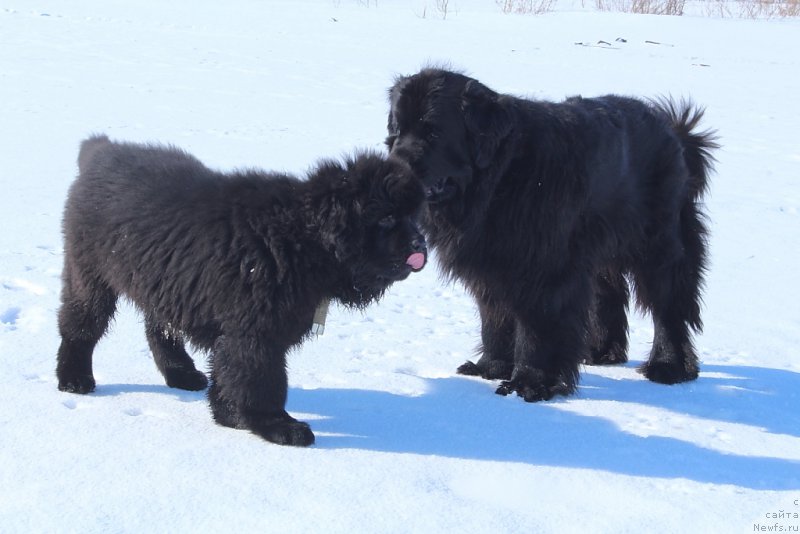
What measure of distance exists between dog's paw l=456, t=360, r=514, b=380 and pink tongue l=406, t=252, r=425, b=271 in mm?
1129

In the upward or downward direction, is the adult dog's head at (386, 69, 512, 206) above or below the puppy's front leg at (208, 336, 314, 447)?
above

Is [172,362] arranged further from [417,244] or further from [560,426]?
[560,426]

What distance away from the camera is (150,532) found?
108 inches

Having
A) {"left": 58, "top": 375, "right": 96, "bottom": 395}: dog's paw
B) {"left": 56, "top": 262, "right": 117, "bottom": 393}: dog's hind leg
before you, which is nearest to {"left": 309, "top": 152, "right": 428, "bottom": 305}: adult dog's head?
{"left": 56, "top": 262, "right": 117, "bottom": 393}: dog's hind leg

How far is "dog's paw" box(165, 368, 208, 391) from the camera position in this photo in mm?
4078

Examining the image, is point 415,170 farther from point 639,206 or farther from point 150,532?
point 150,532

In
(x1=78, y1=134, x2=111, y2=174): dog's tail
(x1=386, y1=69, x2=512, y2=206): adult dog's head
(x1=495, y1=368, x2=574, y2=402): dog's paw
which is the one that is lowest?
(x1=495, y1=368, x2=574, y2=402): dog's paw

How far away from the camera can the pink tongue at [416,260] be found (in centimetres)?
367

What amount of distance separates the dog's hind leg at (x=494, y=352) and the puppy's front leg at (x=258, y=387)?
1326mm

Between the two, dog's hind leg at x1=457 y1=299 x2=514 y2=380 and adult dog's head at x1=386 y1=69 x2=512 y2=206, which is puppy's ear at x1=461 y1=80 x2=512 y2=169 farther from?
dog's hind leg at x1=457 y1=299 x2=514 y2=380

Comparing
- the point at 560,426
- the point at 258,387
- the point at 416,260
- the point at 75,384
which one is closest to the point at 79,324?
the point at 75,384

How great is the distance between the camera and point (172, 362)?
4.09 m

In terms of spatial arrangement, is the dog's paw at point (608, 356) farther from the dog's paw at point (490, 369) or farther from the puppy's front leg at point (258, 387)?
the puppy's front leg at point (258, 387)

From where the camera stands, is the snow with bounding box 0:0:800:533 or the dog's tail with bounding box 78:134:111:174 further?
the dog's tail with bounding box 78:134:111:174
